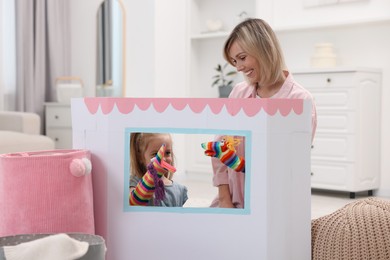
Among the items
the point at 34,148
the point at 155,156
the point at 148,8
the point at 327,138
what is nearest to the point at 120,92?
the point at 148,8

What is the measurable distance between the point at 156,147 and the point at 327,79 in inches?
105

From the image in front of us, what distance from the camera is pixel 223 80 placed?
4.73m

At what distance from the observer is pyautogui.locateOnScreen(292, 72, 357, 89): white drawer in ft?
12.5

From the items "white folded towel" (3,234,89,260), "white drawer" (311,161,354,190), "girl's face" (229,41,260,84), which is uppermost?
"girl's face" (229,41,260,84)

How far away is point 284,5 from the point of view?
172 inches

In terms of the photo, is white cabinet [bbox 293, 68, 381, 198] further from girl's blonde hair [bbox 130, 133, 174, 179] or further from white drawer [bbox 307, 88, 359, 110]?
girl's blonde hair [bbox 130, 133, 174, 179]

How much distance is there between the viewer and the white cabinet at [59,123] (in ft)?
15.6

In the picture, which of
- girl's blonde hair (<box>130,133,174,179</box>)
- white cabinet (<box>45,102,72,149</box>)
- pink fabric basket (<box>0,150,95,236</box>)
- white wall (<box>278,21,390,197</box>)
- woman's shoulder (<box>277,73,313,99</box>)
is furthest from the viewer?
white cabinet (<box>45,102,72,149</box>)

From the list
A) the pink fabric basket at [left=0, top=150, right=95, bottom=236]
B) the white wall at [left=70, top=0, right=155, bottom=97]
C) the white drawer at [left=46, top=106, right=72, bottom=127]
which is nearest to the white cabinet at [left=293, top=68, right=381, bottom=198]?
the white wall at [left=70, top=0, right=155, bottom=97]

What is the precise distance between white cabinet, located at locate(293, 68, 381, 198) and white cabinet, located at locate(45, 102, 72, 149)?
1.96 meters

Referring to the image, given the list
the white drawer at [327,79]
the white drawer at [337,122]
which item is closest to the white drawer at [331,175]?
the white drawer at [337,122]

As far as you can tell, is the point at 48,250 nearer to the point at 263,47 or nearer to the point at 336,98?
the point at 263,47

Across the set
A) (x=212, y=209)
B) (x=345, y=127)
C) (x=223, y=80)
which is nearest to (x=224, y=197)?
(x=212, y=209)

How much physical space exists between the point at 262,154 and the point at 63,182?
46 cm
